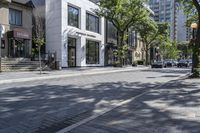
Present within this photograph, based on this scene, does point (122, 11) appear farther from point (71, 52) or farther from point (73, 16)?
point (71, 52)

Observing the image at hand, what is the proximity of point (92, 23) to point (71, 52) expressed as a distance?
7.18 meters

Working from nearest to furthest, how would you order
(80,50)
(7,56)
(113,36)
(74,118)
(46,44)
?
(74,118), (7,56), (46,44), (80,50), (113,36)

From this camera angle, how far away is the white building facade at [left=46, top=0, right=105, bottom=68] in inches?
1377

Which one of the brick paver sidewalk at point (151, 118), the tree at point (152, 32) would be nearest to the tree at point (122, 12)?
the tree at point (152, 32)

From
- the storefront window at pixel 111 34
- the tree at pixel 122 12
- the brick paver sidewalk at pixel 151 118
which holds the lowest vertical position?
the brick paver sidewalk at pixel 151 118

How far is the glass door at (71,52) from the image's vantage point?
122ft

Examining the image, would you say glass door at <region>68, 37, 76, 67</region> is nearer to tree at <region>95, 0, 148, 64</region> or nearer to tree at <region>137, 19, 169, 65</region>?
tree at <region>95, 0, 148, 64</region>

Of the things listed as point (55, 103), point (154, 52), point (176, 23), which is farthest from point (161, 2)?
point (55, 103)

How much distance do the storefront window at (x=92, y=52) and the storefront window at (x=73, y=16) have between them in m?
3.89

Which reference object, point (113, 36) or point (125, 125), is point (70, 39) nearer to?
point (113, 36)

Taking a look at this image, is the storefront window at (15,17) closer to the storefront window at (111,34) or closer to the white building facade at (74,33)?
the white building facade at (74,33)

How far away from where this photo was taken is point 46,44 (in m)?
36.0

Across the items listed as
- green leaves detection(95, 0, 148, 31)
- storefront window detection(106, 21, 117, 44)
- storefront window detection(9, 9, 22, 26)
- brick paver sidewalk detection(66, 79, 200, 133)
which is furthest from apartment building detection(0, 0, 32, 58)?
brick paver sidewalk detection(66, 79, 200, 133)

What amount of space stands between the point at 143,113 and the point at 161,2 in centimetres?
14328
